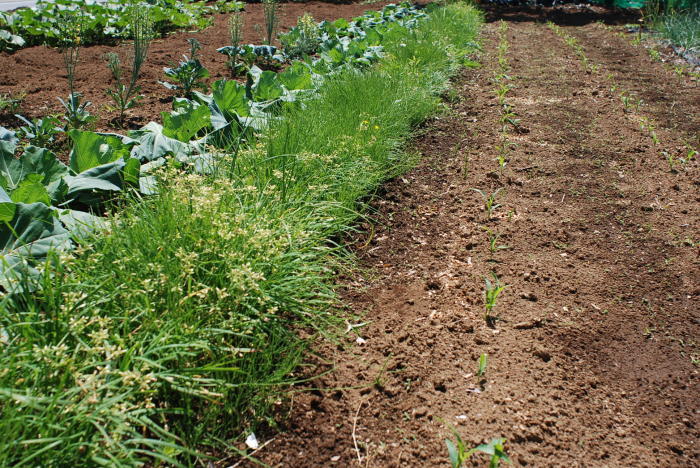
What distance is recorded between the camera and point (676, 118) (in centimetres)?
471

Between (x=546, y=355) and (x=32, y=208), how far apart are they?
196 cm

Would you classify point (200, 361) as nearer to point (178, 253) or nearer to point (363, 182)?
point (178, 253)

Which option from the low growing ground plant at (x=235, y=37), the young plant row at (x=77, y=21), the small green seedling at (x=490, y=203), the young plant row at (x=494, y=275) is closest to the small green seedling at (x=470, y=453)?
the young plant row at (x=494, y=275)

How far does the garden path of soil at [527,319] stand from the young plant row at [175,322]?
202 mm

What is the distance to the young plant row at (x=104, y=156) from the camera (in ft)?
6.24

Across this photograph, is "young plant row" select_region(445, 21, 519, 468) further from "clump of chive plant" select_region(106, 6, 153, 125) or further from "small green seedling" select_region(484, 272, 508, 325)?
"clump of chive plant" select_region(106, 6, 153, 125)

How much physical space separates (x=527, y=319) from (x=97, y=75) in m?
4.31

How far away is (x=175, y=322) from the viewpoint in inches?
62.9

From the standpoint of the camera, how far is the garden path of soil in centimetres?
166

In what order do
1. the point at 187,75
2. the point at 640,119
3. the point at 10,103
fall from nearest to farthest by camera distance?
the point at 10,103 → the point at 187,75 → the point at 640,119

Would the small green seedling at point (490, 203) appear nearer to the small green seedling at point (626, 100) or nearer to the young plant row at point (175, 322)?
the young plant row at point (175, 322)

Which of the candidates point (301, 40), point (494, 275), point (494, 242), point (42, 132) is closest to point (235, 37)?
point (301, 40)

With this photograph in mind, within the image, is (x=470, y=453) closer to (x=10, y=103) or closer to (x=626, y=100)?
(x=10, y=103)

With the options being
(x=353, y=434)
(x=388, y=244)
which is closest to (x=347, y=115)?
(x=388, y=244)
